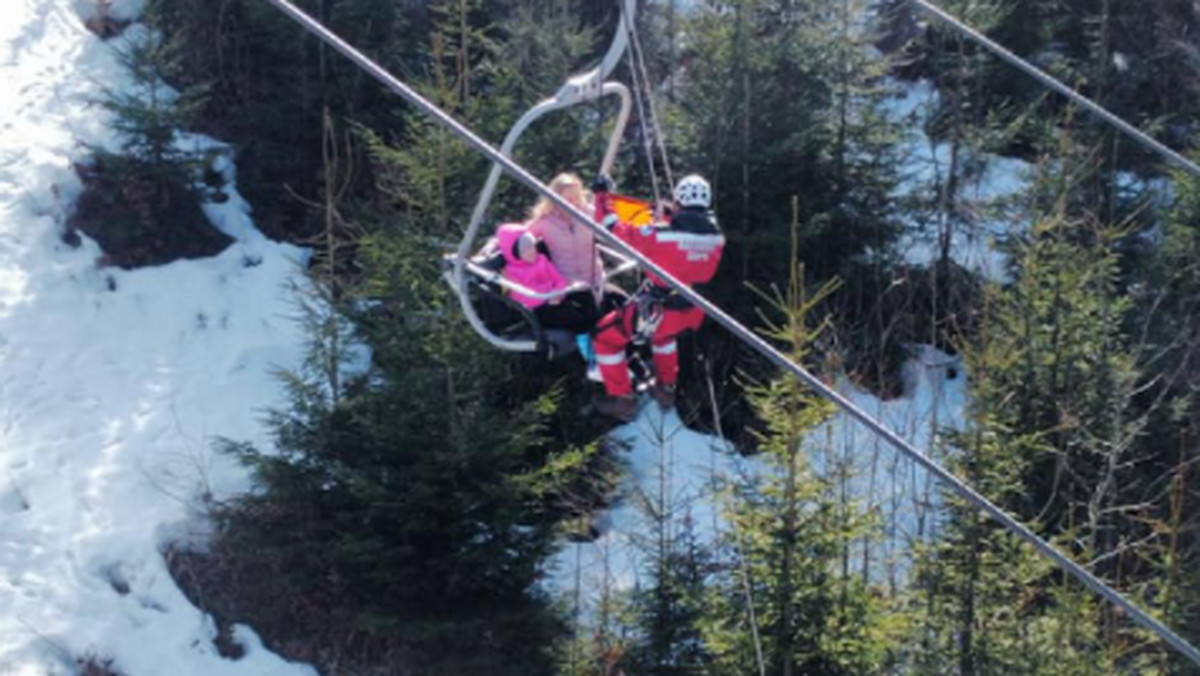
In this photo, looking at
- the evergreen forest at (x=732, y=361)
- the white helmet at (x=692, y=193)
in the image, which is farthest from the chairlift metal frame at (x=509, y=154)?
the evergreen forest at (x=732, y=361)

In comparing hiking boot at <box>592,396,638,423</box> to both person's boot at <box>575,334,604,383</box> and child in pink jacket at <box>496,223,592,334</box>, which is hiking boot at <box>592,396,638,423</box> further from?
child in pink jacket at <box>496,223,592,334</box>

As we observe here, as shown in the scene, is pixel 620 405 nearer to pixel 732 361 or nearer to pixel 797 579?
pixel 797 579

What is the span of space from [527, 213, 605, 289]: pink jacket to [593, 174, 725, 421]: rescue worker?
27 cm

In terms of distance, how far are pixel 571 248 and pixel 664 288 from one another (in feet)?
1.88

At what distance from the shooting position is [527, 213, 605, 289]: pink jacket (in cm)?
842

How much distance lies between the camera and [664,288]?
834 cm

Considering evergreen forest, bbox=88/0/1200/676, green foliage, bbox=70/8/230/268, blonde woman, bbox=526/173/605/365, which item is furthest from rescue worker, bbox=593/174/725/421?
green foliage, bbox=70/8/230/268

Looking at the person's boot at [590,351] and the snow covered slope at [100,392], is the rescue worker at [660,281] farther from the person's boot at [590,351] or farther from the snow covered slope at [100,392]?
the snow covered slope at [100,392]

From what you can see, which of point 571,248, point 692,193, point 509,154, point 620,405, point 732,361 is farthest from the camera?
point 732,361

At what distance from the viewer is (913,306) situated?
53.2ft

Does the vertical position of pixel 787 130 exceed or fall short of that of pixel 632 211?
it exceeds it

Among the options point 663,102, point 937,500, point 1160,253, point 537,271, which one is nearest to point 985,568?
point 937,500

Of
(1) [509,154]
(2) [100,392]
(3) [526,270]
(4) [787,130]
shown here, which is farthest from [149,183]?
(1) [509,154]

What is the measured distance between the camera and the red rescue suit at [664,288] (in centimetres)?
809
